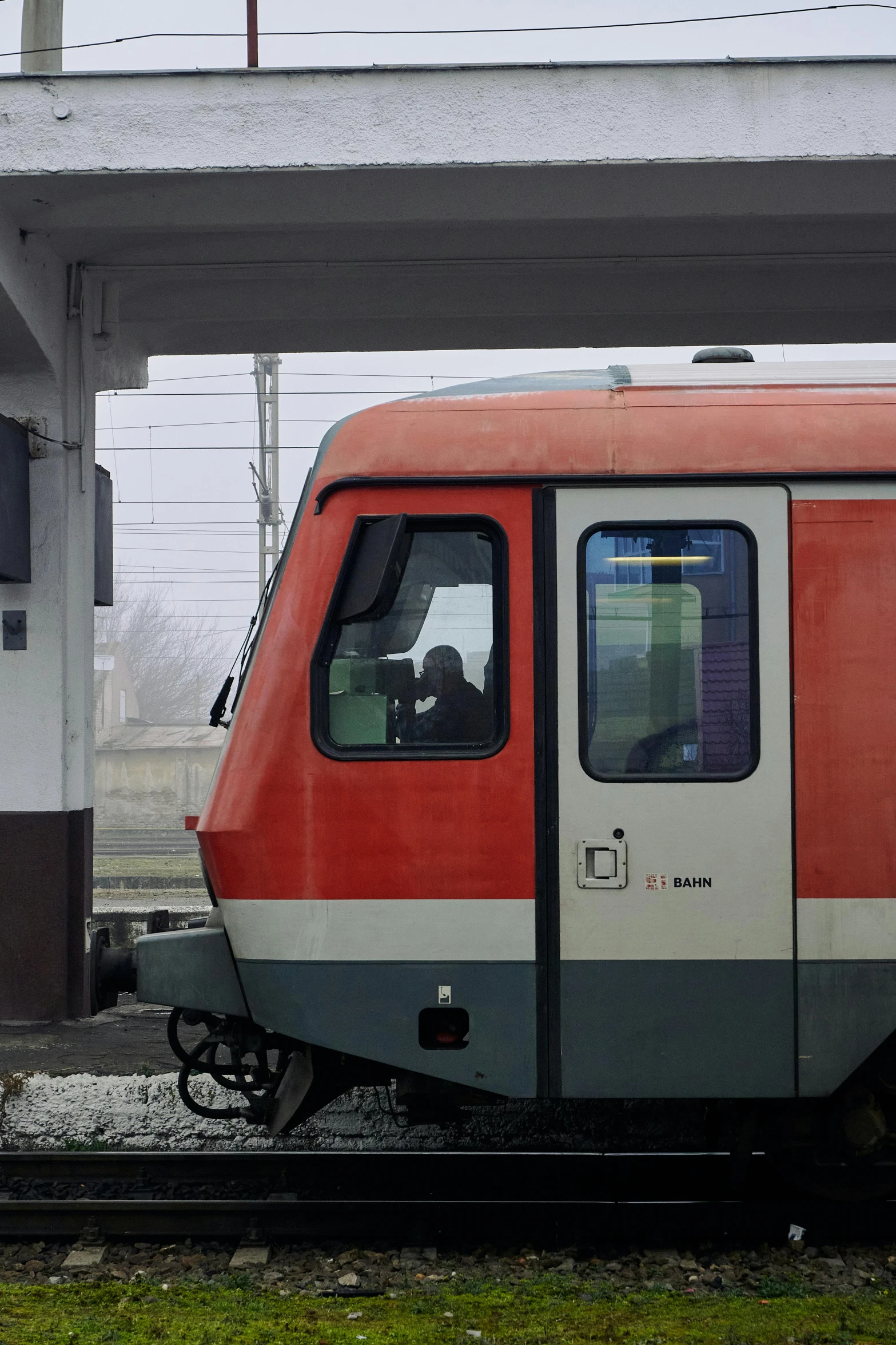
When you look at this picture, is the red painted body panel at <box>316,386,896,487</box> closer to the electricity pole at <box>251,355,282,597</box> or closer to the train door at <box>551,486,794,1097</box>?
the train door at <box>551,486,794,1097</box>

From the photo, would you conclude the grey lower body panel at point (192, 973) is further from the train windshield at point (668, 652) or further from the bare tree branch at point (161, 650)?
the bare tree branch at point (161, 650)

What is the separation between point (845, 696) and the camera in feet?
13.3

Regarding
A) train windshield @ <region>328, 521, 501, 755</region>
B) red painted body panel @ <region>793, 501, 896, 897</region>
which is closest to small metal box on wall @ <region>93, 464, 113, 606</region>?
train windshield @ <region>328, 521, 501, 755</region>

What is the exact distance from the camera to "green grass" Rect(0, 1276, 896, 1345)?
12.1ft

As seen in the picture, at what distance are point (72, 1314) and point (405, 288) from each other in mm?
6807

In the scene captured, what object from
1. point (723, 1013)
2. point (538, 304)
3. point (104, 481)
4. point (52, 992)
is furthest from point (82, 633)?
point (723, 1013)

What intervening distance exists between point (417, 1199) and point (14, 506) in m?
4.93

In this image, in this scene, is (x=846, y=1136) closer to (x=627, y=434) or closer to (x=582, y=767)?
(x=582, y=767)

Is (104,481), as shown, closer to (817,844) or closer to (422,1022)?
(422,1022)

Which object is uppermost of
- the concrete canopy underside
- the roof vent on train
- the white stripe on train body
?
the concrete canopy underside

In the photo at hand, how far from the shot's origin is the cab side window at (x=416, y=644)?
4.15 meters

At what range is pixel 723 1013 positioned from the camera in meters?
4.02

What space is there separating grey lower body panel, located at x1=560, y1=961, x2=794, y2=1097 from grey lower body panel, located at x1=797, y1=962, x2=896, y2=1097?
52mm

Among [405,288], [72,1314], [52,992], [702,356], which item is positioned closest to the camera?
[72,1314]
